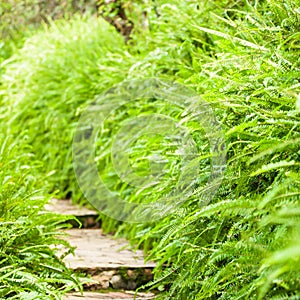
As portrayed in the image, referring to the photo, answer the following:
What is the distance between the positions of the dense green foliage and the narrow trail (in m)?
0.12

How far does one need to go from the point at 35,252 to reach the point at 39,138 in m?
3.15

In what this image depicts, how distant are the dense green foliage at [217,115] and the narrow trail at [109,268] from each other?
0.39 ft

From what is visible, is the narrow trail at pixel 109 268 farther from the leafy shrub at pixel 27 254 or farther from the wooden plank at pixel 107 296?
the leafy shrub at pixel 27 254

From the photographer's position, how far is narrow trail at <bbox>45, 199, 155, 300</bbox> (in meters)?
2.80

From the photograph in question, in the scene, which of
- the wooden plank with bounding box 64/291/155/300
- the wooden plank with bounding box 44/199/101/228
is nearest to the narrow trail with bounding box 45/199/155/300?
the wooden plank with bounding box 64/291/155/300

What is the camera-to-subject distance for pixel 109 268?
305cm

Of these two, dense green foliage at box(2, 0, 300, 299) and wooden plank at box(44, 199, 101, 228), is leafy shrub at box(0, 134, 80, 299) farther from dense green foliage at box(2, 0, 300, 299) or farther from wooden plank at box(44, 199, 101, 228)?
wooden plank at box(44, 199, 101, 228)

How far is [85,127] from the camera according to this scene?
15.6 ft

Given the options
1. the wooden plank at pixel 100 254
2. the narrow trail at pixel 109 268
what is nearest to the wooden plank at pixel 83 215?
the wooden plank at pixel 100 254

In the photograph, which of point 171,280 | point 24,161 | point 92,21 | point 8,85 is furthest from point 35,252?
point 92,21

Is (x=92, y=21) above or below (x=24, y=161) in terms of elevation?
above

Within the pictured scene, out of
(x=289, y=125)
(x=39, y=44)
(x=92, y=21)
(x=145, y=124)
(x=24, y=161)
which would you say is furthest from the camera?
(x=92, y=21)

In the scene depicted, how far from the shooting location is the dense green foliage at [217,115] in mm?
1535

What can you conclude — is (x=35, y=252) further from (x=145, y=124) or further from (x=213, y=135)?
(x=145, y=124)
